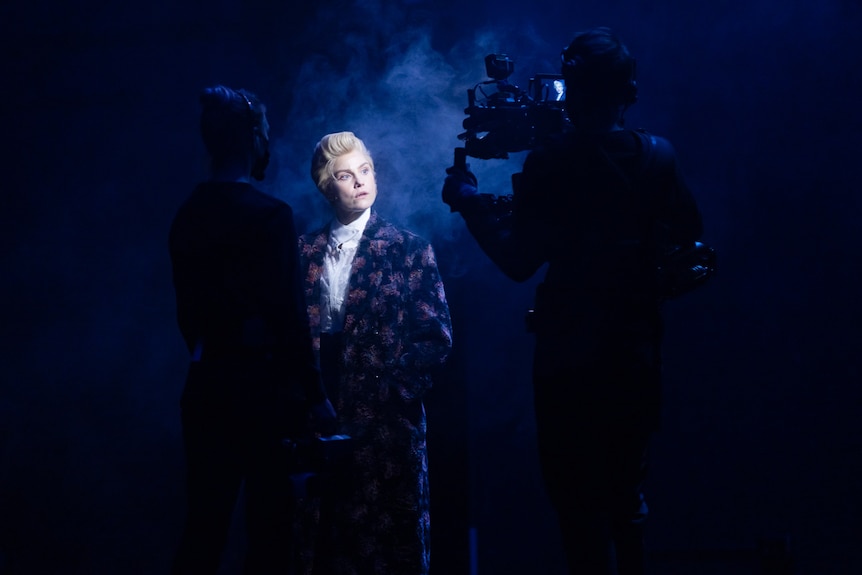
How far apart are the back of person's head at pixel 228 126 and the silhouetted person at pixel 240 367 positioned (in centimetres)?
10

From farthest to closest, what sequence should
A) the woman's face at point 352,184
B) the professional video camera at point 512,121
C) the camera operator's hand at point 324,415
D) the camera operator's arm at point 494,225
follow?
the woman's face at point 352,184 → the professional video camera at point 512,121 → the camera operator's hand at point 324,415 → the camera operator's arm at point 494,225

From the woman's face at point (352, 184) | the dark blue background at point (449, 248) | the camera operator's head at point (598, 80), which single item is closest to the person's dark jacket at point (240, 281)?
the camera operator's head at point (598, 80)

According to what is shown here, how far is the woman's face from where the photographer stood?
3.28 m

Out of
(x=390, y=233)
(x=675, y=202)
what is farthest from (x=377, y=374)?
(x=675, y=202)

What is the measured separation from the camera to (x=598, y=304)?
175 cm

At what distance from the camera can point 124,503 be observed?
149 inches

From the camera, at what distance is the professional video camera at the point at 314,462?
6.27 feet

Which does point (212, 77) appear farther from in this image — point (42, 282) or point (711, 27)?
point (711, 27)

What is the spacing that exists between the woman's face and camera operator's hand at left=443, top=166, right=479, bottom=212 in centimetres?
119

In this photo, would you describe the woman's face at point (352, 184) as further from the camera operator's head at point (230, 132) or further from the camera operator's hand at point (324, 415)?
the camera operator's hand at point (324, 415)

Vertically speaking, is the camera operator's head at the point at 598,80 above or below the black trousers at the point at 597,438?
above

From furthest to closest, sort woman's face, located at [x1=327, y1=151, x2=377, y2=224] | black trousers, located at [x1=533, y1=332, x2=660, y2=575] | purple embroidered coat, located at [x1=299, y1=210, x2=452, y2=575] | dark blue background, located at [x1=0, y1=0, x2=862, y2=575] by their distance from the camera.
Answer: dark blue background, located at [x1=0, y1=0, x2=862, y2=575] → woman's face, located at [x1=327, y1=151, x2=377, y2=224] → purple embroidered coat, located at [x1=299, y1=210, x2=452, y2=575] → black trousers, located at [x1=533, y1=332, x2=660, y2=575]

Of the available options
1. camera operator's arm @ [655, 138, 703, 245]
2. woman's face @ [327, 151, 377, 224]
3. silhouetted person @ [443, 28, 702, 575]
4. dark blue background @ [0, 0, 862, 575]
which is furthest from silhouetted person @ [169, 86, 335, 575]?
dark blue background @ [0, 0, 862, 575]

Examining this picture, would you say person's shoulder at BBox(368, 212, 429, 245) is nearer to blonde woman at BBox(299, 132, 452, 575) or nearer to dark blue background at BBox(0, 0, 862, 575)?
blonde woman at BBox(299, 132, 452, 575)
